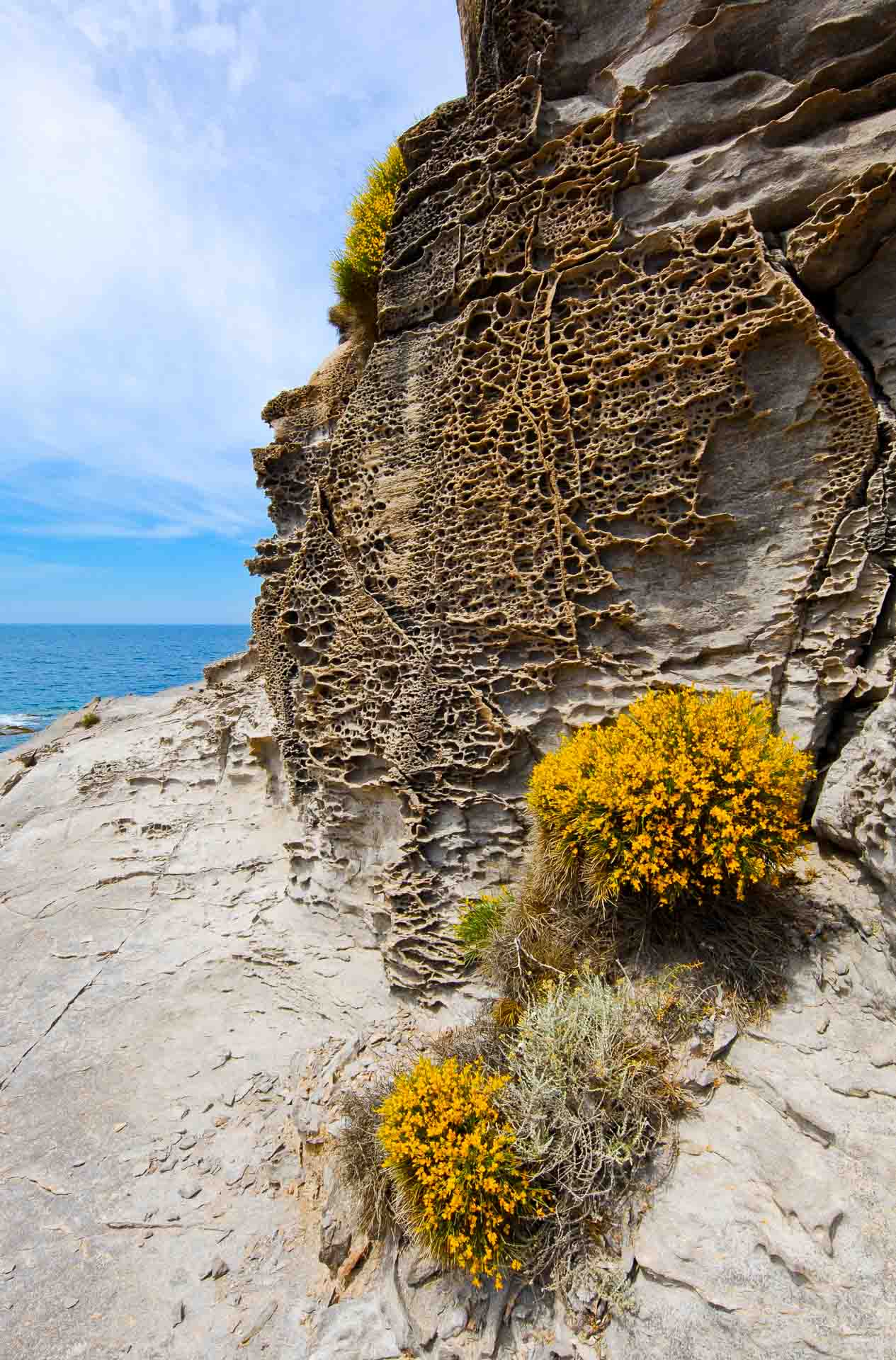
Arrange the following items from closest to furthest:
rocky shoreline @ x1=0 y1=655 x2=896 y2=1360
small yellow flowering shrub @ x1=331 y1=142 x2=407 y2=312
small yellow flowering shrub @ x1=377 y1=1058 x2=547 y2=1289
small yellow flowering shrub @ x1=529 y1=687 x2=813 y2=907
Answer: rocky shoreline @ x1=0 y1=655 x2=896 y2=1360 → small yellow flowering shrub @ x1=377 y1=1058 x2=547 y2=1289 → small yellow flowering shrub @ x1=529 y1=687 x2=813 y2=907 → small yellow flowering shrub @ x1=331 y1=142 x2=407 y2=312

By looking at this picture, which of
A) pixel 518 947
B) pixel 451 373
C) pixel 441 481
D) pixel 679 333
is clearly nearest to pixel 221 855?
pixel 518 947

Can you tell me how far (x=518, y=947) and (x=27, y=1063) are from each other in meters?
5.45

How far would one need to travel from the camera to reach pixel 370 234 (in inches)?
307

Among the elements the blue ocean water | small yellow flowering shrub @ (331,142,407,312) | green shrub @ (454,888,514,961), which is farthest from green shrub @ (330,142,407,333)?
→ the blue ocean water

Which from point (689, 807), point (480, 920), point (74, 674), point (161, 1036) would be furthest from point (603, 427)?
point (74, 674)

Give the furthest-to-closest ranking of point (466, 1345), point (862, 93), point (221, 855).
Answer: point (221, 855) < point (862, 93) < point (466, 1345)

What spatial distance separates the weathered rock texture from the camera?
16.7ft

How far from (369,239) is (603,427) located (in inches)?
180

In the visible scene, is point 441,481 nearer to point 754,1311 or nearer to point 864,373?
point 864,373

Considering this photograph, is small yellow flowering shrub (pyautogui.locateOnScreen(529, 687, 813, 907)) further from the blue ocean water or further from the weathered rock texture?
the blue ocean water

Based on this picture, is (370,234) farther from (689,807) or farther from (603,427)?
(689,807)

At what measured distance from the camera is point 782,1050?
3.64 meters

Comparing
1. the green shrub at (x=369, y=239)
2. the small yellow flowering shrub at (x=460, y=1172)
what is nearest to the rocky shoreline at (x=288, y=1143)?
the small yellow flowering shrub at (x=460, y=1172)

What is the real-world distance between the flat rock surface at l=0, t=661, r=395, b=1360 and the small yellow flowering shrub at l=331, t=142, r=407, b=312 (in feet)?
19.8
